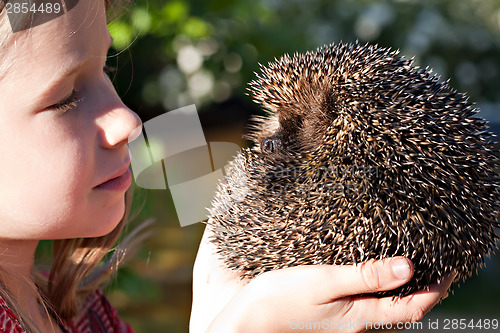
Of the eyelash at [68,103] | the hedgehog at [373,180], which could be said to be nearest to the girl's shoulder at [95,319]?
the hedgehog at [373,180]

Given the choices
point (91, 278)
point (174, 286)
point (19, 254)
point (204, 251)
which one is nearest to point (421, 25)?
point (174, 286)

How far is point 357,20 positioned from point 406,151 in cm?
262

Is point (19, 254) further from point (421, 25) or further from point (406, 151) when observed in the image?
point (421, 25)

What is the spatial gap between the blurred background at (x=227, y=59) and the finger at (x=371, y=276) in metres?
0.94

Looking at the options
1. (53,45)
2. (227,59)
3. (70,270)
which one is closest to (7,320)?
(70,270)

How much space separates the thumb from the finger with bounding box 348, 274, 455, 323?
75 millimetres

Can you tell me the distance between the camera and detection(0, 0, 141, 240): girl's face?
2.88ft

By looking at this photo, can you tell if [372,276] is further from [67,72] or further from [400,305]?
[67,72]

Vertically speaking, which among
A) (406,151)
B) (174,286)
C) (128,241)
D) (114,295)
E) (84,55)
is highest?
(84,55)

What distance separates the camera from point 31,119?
2.92 ft

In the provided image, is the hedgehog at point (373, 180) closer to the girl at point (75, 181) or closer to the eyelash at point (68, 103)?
the girl at point (75, 181)

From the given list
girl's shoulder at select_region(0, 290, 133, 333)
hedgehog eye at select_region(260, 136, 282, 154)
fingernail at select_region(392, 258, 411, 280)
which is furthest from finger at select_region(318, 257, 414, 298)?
girl's shoulder at select_region(0, 290, 133, 333)

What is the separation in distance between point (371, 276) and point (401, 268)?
65 mm

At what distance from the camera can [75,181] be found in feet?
3.15
